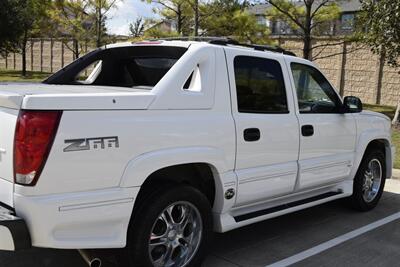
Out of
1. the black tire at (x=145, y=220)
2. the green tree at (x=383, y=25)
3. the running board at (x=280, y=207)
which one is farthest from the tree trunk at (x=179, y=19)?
the black tire at (x=145, y=220)

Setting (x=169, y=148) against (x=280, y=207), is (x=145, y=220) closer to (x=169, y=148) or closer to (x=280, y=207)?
(x=169, y=148)

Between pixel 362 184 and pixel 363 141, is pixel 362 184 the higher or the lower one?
the lower one

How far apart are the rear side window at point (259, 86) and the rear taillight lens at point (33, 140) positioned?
1.77 metres

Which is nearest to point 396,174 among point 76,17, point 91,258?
point 91,258

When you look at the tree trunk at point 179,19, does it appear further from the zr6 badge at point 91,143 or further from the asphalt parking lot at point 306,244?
the zr6 badge at point 91,143

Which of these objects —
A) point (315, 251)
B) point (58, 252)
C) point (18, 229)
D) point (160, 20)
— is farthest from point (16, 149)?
point (160, 20)

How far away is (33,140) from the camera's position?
323 cm

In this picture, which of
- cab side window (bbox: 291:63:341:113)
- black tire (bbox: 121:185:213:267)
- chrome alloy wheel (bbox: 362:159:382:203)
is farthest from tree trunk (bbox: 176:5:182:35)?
black tire (bbox: 121:185:213:267)

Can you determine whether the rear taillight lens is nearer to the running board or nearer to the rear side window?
the rear side window

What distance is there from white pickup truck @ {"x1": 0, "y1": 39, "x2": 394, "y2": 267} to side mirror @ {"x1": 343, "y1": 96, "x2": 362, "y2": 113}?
A: 0.02 metres

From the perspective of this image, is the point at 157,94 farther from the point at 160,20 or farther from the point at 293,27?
the point at 160,20

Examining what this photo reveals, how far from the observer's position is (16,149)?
326cm

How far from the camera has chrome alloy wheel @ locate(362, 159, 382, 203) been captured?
6441mm

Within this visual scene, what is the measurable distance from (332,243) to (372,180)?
170 cm
